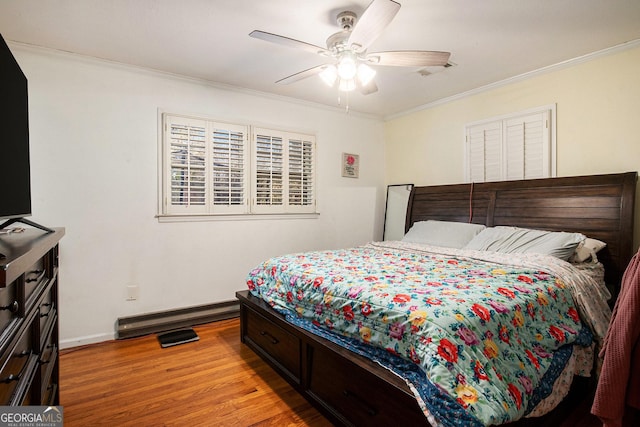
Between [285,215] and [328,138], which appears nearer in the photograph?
[285,215]

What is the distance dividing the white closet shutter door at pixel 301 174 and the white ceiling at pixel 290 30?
3.12 feet

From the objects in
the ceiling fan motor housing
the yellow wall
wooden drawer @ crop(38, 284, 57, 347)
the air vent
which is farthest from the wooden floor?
the air vent

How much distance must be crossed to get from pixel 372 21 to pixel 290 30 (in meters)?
0.88

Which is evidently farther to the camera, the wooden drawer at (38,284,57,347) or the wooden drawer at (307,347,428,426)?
the wooden drawer at (307,347,428,426)

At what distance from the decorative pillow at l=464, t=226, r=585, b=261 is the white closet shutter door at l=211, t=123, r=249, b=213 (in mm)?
2335

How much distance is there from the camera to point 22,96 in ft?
5.27

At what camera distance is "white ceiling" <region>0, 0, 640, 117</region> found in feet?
7.17

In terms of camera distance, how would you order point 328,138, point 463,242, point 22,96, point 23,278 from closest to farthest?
1. point 23,278
2. point 22,96
3. point 463,242
4. point 328,138

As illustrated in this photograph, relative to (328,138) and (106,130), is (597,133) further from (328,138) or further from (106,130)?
(106,130)

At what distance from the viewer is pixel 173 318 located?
3242 millimetres

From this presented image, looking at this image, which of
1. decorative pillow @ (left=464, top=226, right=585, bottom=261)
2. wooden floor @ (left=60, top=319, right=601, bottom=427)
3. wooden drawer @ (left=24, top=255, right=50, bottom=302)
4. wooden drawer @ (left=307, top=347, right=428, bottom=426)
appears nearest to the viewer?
wooden drawer @ (left=24, top=255, right=50, bottom=302)

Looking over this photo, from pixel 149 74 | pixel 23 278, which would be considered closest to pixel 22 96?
pixel 23 278

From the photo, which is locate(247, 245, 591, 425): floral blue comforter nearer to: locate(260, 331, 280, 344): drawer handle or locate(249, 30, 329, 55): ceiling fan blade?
locate(260, 331, 280, 344): drawer handle

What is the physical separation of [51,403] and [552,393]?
8.18 feet
